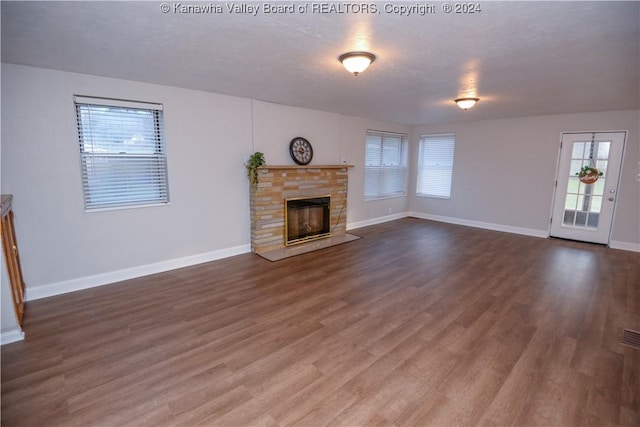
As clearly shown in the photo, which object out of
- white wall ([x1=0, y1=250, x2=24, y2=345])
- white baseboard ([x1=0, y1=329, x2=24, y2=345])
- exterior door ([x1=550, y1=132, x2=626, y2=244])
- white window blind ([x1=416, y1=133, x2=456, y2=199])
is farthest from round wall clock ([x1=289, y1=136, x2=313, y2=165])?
exterior door ([x1=550, y1=132, x2=626, y2=244])

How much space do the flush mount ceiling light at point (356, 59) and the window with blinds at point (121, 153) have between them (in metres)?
2.54

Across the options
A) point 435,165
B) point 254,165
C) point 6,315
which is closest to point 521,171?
point 435,165

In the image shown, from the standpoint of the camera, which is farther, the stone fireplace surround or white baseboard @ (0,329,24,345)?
the stone fireplace surround

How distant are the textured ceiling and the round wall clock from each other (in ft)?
4.38

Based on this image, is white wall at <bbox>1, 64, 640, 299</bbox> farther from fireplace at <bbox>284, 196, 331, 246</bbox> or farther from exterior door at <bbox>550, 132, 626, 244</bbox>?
fireplace at <bbox>284, 196, 331, 246</bbox>

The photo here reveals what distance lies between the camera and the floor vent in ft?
8.49

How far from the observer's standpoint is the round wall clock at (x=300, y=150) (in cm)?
533

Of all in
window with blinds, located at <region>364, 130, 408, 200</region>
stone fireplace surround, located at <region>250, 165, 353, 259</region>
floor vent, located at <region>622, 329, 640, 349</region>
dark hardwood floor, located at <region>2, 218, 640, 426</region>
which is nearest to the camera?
dark hardwood floor, located at <region>2, 218, 640, 426</region>

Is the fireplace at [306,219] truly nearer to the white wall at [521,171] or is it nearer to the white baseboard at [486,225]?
the white baseboard at [486,225]

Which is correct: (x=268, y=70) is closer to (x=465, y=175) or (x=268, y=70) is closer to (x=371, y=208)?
(x=371, y=208)

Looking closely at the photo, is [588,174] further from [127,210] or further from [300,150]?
[127,210]

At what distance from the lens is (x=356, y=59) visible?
2645 millimetres

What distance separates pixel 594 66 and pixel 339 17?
2653 millimetres

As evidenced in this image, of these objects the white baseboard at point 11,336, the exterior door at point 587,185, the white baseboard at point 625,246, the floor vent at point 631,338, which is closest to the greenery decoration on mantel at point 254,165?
the white baseboard at point 11,336
